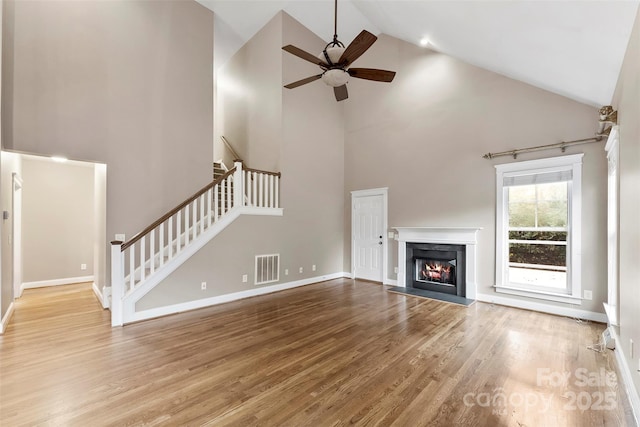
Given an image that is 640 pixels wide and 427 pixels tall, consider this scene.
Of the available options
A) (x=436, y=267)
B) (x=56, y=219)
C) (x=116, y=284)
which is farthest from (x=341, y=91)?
(x=56, y=219)

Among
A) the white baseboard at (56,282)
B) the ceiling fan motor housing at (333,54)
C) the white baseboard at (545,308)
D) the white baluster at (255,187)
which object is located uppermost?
the ceiling fan motor housing at (333,54)

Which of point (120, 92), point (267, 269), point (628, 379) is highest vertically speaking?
point (120, 92)

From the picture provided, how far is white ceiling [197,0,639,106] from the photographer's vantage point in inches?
97.2

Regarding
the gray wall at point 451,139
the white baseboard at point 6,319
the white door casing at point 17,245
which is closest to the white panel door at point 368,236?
the gray wall at point 451,139

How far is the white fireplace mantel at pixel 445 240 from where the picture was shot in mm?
5074

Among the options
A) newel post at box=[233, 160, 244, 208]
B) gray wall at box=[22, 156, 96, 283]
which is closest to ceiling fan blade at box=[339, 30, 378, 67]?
newel post at box=[233, 160, 244, 208]

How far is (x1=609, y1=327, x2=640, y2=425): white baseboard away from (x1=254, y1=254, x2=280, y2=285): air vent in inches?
191

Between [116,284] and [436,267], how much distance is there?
5.36 m

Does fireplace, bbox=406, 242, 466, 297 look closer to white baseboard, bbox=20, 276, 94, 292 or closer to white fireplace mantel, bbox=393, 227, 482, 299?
white fireplace mantel, bbox=393, 227, 482, 299

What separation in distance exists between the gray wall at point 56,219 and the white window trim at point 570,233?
8.48 meters

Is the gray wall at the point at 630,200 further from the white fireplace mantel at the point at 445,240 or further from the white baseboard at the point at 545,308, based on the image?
the white fireplace mantel at the point at 445,240

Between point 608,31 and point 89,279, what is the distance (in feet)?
30.9

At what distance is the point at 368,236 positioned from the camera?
22.2ft

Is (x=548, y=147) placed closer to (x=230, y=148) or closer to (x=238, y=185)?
(x=238, y=185)
